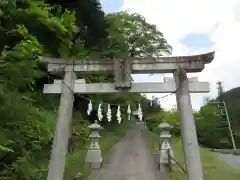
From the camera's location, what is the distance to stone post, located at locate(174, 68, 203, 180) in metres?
4.93

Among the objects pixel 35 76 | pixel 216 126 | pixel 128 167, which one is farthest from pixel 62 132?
pixel 216 126

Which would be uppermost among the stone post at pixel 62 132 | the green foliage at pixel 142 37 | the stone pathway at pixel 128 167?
the green foliage at pixel 142 37

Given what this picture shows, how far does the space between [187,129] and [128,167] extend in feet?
17.6

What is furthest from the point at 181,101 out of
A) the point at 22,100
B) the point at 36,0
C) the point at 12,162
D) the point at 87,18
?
the point at 87,18

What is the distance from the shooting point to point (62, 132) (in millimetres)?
5223

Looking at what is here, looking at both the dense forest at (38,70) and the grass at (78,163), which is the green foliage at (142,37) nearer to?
the dense forest at (38,70)

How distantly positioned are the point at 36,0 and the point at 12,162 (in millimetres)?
5116

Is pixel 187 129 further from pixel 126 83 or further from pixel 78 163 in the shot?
pixel 78 163

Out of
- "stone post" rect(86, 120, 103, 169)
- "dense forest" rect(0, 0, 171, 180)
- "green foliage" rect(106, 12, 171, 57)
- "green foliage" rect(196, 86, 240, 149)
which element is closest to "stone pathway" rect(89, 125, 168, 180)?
"stone post" rect(86, 120, 103, 169)

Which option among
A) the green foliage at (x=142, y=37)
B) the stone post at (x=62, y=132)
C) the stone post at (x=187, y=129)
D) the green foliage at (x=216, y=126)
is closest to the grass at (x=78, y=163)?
the stone post at (x=62, y=132)

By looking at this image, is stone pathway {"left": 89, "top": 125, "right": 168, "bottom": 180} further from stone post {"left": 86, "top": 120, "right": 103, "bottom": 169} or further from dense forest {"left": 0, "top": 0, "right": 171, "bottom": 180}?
dense forest {"left": 0, "top": 0, "right": 171, "bottom": 180}

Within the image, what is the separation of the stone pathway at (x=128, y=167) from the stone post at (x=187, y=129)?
3574 mm

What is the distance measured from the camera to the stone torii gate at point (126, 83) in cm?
524

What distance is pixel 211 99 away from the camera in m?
30.5
